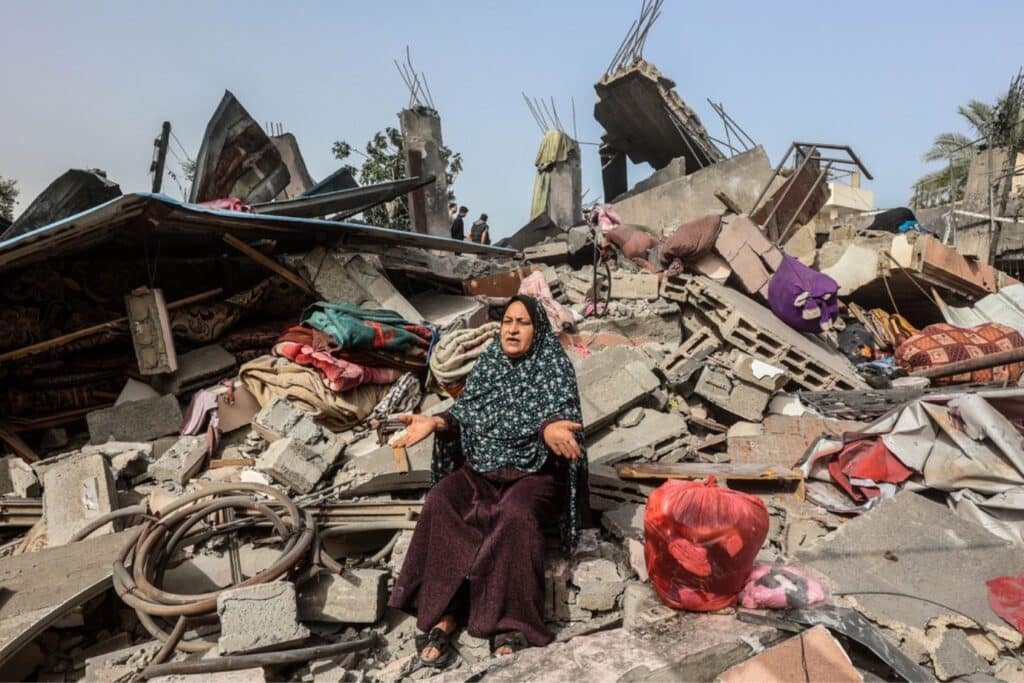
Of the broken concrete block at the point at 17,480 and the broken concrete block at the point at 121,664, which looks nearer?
the broken concrete block at the point at 121,664

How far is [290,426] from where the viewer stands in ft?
16.1

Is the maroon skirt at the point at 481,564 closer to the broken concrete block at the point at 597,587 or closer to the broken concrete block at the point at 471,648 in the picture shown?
the broken concrete block at the point at 471,648

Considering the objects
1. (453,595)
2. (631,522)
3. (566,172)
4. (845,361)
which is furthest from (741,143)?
(453,595)

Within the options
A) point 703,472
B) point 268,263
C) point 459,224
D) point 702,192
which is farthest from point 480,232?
point 703,472

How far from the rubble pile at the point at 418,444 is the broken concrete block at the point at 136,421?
0.02 m

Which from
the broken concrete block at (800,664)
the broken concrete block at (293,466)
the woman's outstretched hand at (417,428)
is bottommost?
the broken concrete block at (800,664)

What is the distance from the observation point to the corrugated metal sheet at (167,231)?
14.7 feet

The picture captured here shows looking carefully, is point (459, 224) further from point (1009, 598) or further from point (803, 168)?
point (1009, 598)

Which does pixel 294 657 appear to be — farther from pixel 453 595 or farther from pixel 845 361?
pixel 845 361

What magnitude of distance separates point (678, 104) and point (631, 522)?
1206cm

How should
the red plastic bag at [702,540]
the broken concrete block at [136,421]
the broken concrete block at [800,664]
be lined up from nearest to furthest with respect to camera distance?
the broken concrete block at [800,664] → the red plastic bag at [702,540] → the broken concrete block at [136,421]

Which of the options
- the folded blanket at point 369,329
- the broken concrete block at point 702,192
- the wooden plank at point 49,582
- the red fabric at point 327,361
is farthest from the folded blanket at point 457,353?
the broken concrete block at point 702,192

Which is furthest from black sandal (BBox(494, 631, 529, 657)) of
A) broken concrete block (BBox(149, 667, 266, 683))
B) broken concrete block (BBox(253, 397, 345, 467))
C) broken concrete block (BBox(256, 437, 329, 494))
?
broken concrete block (BBox(253, 397, 345, 467))

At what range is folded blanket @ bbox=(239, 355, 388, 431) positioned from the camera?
205 inches
